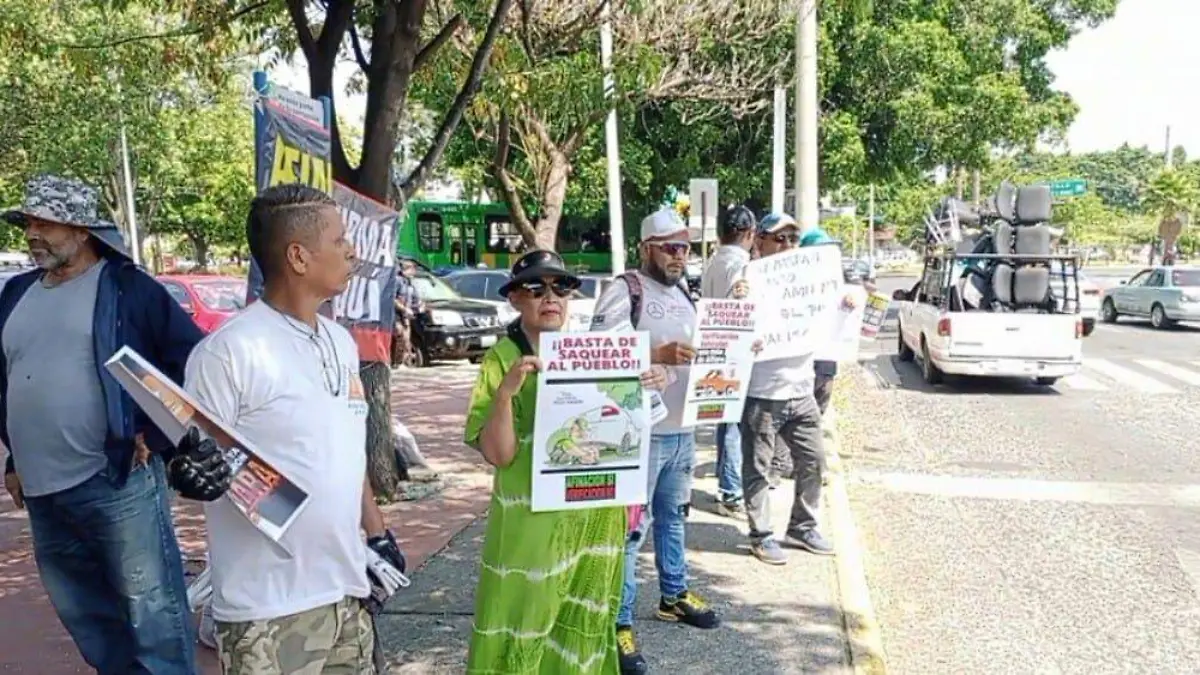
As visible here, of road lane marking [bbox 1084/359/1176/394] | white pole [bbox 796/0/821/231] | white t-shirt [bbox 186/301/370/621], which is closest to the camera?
white t-shirt [bbox 186/301/370/621]

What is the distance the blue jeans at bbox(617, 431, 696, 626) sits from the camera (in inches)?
163

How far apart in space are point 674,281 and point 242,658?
95.6 inches

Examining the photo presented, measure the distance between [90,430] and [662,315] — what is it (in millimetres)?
2208

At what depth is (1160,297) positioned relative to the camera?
22797 mm

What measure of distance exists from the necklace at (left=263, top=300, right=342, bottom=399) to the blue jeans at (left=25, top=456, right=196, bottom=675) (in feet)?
4.19

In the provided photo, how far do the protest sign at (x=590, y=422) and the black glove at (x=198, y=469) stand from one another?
3.49 feet

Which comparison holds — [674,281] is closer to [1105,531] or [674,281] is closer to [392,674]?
[392,674]

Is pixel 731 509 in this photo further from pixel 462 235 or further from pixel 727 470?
pixel 462 235

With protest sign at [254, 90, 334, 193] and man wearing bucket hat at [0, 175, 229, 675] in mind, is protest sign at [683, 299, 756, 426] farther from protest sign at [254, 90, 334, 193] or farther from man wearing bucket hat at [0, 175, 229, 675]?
man wearing bucket hat at [0, 175, 229, 675]

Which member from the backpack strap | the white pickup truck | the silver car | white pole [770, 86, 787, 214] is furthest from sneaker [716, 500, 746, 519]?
the silver car

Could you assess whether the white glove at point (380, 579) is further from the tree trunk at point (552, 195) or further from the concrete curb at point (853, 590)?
the tree trunk at point (552, 195)

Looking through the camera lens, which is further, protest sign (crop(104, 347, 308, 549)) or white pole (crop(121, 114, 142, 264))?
white pole (crop(121, 114, 142, 264))

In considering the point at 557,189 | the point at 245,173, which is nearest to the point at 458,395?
the point at 557,189

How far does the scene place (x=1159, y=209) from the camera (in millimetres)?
61000
